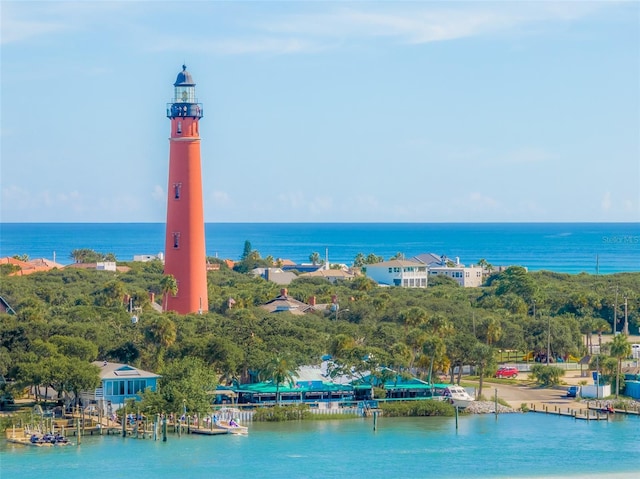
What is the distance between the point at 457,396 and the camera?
198 feet

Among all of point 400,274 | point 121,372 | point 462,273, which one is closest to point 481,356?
point 121,372

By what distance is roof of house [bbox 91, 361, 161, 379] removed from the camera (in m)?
56.7

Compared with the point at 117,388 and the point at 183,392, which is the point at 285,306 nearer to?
the point at 117,388

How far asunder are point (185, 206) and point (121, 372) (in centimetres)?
1912

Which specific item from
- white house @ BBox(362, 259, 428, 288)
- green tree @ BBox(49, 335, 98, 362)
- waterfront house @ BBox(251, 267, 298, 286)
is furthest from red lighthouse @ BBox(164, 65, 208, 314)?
white house @ BBox(362, 259, 428, 288)

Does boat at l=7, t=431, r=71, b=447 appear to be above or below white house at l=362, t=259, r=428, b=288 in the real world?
below

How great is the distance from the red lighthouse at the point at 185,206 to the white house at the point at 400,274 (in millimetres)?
44081

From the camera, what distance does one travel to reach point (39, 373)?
54812mm

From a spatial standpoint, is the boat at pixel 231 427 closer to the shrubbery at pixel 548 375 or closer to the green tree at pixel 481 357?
the green tree at pixel 481 357

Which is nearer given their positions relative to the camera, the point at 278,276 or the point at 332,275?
the point at 278,276

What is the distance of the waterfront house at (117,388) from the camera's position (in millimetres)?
56375

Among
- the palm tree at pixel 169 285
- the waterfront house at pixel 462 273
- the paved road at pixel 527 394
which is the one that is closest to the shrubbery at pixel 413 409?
the paved road at pixel 527 394

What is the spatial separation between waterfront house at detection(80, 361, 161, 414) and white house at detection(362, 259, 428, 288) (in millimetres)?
62538

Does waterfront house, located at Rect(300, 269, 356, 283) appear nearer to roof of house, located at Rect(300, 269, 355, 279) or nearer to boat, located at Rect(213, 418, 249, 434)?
roof of house, located at Rect(300, 269, 355, 279)
